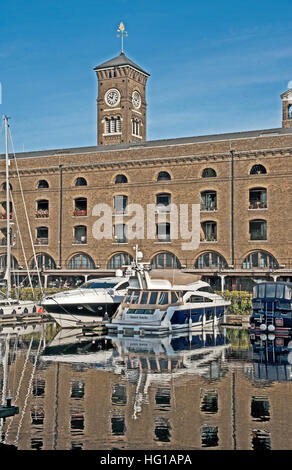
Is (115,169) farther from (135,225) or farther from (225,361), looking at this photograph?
(225,361)

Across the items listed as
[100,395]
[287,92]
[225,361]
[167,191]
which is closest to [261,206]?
[167,191]

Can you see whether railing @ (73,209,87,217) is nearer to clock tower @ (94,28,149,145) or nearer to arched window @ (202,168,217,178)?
arched window @ (202,168,217,178)

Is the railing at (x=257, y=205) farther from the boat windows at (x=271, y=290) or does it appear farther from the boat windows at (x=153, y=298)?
the boat windows at (x=153, y=298)

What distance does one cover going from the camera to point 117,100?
76250 mm

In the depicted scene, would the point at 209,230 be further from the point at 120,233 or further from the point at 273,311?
the point at 273,311

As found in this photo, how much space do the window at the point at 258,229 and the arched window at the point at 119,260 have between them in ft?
32.2

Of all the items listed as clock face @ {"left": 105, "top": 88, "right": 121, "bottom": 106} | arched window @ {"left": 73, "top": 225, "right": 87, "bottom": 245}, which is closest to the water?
arched window @ {"left": 73, "top": 225, "right": 87, "bottom": 245}

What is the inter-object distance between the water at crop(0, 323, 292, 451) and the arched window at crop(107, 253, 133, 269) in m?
18.4

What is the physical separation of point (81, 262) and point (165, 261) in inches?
291

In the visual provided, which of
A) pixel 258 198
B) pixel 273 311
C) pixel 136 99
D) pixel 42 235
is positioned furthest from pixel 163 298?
pixel 136 99

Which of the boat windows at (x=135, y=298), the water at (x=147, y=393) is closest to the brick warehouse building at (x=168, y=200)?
the boat windows at (x=135, y=298)

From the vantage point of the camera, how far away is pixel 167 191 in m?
49.4

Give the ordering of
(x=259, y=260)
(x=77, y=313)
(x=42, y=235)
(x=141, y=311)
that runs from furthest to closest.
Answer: (x=42, y=235)
(x=259, y=260)
(x=77, y=313)
(x=141, y=311)
